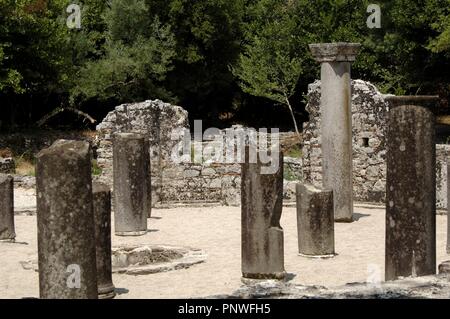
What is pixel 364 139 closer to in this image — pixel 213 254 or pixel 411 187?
pixel 213 254

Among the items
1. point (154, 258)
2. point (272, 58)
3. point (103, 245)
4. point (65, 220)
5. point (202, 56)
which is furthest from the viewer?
point (202, 56)

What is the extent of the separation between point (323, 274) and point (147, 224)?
19.8 feet

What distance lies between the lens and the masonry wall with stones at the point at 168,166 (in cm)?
2072

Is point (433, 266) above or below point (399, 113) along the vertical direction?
below

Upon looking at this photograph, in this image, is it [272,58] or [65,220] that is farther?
[272,58]

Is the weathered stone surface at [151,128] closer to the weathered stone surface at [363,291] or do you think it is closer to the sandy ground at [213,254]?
the sandy ground at [213,254]

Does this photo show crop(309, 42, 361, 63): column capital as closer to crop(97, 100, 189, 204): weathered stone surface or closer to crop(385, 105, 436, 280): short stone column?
crop(97, 100, 189, 204): weathered stone surface

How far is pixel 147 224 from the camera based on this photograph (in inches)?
709

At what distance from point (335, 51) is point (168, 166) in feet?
19.4

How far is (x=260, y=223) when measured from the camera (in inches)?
468

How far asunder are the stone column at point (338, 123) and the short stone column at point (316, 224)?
2.92 meters

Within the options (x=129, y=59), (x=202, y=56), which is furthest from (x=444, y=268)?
(x=202, y=56)
